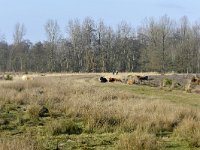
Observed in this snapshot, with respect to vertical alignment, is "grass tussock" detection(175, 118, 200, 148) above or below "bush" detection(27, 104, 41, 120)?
below

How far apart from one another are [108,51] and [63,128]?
79.6 metres

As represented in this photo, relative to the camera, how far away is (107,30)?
9538cm

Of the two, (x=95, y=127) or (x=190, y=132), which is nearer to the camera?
(x=190, y=132)

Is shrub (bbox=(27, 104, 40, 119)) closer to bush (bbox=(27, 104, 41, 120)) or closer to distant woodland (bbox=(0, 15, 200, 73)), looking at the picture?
bush (bbox=(27, 104, 41, 120))

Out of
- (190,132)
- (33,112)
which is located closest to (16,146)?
(190,132)

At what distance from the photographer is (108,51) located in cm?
9125

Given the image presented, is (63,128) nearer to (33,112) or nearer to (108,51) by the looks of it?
(33,112)

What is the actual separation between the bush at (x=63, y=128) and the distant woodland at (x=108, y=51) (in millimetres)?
70471

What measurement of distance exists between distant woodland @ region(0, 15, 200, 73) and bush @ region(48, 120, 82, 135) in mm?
70471

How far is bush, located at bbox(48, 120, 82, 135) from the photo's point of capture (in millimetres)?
11703

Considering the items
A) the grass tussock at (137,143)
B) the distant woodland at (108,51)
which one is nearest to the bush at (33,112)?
the grass tussock at (137,143)

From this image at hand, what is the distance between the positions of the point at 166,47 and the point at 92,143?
82546 mm

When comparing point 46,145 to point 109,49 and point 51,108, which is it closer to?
point 51,108

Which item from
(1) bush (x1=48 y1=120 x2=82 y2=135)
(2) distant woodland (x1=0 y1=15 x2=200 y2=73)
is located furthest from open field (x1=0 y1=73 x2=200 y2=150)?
(2) distant woodland (x1=0 y1=15 x2=200 y2=73)
